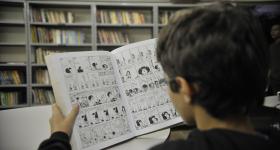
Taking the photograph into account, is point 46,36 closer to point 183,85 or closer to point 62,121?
point 62,121

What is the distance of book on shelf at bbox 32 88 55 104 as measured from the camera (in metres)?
3.56

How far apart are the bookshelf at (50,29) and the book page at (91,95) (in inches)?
109

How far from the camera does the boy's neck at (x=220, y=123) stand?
0.52 metres

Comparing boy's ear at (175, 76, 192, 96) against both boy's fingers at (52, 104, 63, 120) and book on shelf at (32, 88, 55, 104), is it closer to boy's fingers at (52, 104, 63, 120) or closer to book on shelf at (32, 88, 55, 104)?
boy's fingers at (52, 104, 63, 120)

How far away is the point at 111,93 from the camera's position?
90 centimetres

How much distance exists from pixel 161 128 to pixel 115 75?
0.26 meters

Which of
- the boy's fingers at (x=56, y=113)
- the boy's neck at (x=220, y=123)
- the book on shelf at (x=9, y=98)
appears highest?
the boy's fingers at (x=56, y=113)

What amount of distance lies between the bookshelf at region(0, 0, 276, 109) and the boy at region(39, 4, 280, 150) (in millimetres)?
3129

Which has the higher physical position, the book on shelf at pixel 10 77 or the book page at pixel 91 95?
the book on shelf at pixel 10 77

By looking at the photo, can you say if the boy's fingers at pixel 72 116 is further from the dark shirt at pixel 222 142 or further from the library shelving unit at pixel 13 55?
the library shelving unit at pixel 13 55

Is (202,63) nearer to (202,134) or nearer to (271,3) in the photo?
(202,134)

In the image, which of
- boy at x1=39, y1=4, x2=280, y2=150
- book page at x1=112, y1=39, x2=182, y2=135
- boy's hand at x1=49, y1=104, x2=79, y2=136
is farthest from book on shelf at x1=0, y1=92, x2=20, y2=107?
boy at x1=39, y1=4, x2=280, y2=150

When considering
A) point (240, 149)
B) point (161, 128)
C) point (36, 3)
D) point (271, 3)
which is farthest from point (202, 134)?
point (271, 3)

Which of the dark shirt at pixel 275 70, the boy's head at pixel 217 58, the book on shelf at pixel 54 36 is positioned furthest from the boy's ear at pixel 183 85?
the book on shelf at pixel 54 36
